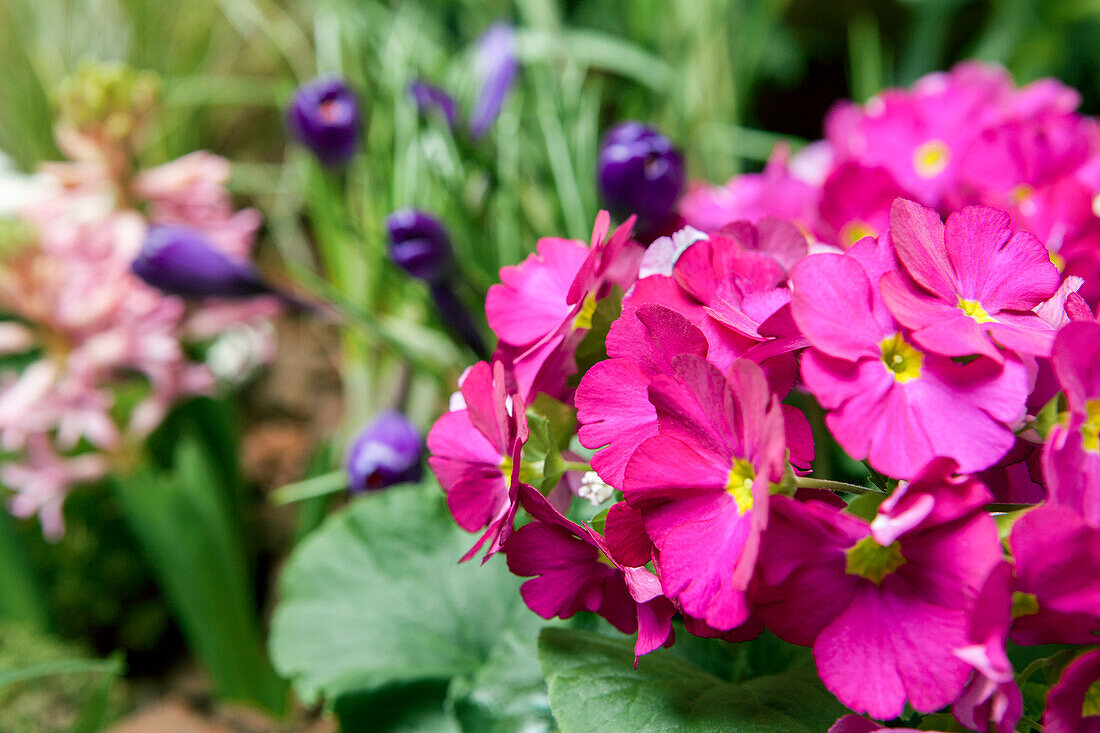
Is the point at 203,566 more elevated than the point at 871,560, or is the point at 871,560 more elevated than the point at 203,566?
the point at 871,560

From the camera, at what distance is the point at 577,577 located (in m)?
0.30

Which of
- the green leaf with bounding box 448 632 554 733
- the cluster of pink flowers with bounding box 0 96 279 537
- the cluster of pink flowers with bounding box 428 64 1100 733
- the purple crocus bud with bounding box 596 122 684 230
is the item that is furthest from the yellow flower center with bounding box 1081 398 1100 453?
the cluster of pink flowers with bounding box 0 96 279 537

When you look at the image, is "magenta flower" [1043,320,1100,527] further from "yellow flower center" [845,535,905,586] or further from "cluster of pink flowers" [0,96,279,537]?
"cluster of pink flowers" [0,96,279,537]

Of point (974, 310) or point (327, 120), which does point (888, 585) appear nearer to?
point (974, 310)

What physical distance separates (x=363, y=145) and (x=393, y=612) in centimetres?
57

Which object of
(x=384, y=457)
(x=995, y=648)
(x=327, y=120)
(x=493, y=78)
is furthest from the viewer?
(x=493, y=78)

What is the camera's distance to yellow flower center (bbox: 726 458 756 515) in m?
0.26

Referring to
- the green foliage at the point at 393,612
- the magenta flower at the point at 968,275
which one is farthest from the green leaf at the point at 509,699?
the magenta flower at the point at 968,275

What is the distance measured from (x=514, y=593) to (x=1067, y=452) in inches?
13.2

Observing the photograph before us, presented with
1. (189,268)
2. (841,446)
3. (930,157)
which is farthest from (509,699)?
(930,157)

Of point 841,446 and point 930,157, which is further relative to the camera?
point 930,157

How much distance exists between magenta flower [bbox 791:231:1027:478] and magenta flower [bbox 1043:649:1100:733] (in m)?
0.06

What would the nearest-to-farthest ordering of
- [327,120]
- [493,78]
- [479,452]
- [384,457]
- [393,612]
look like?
[479,452], [393,612], [384,457], [327,120], [493,78]

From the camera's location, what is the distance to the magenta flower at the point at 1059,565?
0.71ft
